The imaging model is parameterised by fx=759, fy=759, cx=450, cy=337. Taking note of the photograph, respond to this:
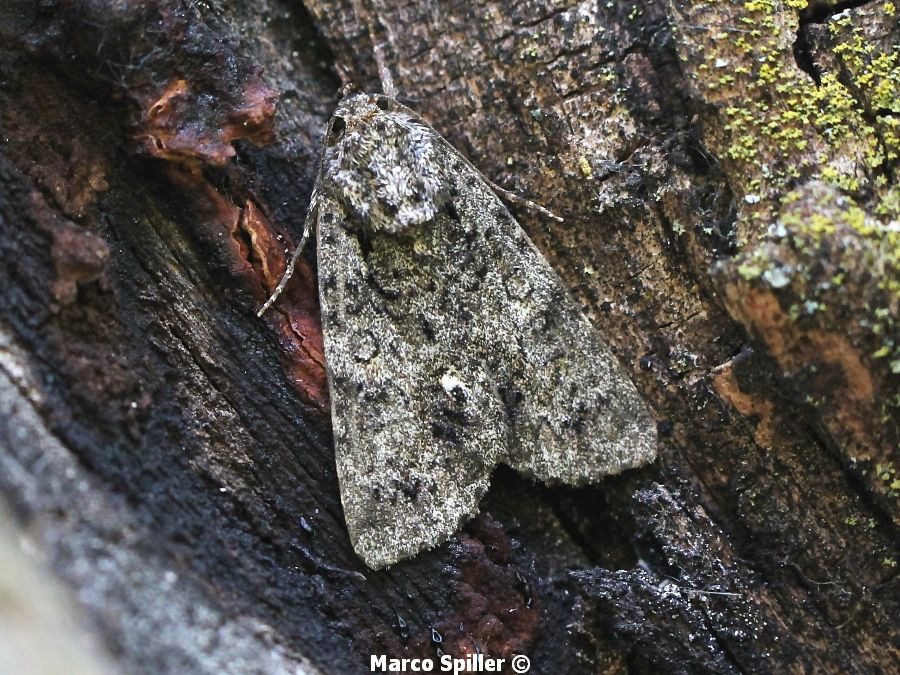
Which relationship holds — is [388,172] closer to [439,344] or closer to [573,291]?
[439,344]

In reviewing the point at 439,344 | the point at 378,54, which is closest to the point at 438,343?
the point at 439,344

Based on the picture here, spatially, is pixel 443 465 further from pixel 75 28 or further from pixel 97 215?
pixel 75 28

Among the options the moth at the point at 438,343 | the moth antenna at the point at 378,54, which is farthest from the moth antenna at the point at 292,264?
the moth antenna at the point at 378,54

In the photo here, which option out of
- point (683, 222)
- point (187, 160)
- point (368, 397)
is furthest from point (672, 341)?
point (187, 160)

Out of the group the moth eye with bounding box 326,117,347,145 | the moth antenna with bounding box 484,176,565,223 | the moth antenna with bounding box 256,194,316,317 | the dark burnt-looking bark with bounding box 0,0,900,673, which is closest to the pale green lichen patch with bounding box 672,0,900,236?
the dark burnt-looking bark with bounding box 0,0,900,673

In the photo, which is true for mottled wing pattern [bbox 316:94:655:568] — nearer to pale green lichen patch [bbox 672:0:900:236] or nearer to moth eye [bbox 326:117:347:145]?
moth eye [bbox 326:117:347:145]

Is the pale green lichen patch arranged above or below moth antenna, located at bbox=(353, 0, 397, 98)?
below

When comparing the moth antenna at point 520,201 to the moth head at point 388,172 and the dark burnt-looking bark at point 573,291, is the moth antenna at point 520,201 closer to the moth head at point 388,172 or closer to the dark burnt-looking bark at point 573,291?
the dark burnt-looking bark at point 573,291
